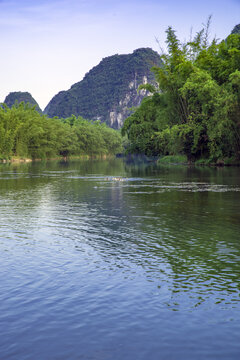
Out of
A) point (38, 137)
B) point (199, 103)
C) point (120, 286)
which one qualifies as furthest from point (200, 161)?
point (38, 137)

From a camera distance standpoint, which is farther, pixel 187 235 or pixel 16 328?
pixel 187 235

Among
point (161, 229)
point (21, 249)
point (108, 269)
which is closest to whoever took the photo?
point (108, 269)

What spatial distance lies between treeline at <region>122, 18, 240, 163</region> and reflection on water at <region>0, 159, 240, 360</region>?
41.6 meters

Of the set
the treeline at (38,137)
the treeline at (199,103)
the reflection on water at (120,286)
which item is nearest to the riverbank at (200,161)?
the treeline at (199,103)

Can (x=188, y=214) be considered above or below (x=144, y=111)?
below

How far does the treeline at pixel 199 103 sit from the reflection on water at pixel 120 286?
136ft

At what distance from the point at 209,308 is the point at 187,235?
7.23 meters

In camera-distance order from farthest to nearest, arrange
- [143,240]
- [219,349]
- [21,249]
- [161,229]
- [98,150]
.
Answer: [98,150]
[161,229]
[143,240]
[21,249]
[219,349]

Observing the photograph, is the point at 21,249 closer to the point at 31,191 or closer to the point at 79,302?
the point at 79,302

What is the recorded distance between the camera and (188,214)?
20.7 m

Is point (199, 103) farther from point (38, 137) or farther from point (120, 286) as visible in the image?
point (38, 137)

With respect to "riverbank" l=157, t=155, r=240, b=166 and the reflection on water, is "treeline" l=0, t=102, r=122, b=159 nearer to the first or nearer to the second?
"riverbank" l=157, t=155, r=240, b=166

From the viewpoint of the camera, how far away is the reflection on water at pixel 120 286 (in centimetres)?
708

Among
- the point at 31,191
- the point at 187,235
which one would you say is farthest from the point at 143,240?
the point at 31,191
